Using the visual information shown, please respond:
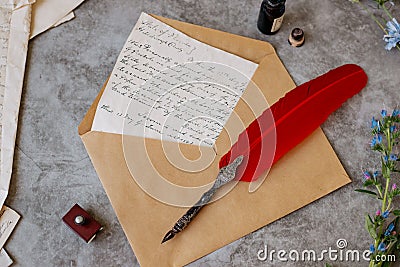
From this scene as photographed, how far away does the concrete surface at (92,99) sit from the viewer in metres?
1.27

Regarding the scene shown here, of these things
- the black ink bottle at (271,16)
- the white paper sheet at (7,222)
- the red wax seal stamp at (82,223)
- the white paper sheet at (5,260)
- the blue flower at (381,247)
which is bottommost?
the white paper sheet at (5,260)

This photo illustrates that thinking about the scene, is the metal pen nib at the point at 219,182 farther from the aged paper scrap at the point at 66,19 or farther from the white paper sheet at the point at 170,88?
the aged paper scrap at the point at 66,19

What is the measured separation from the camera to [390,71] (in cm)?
140

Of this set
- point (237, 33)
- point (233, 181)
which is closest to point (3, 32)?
point (237, 33)

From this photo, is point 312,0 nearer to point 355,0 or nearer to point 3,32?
point 355,0

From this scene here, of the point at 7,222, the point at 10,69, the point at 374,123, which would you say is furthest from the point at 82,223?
the point at 374,123

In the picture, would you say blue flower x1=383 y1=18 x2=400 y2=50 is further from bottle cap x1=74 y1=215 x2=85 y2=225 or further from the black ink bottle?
bottle cap x1=74 y1=215 x2=85 y2=225

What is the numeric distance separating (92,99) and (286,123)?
0.46 metres

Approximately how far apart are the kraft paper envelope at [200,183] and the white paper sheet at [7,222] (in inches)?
8.2

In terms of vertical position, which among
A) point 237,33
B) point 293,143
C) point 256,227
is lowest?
point 256,227

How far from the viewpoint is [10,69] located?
1405 millimetres

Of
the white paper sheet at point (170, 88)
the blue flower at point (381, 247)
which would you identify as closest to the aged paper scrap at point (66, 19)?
the white paper sheet at point (170, 88)

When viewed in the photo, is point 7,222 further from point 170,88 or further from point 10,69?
point 170,88

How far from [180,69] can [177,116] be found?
12 cm
